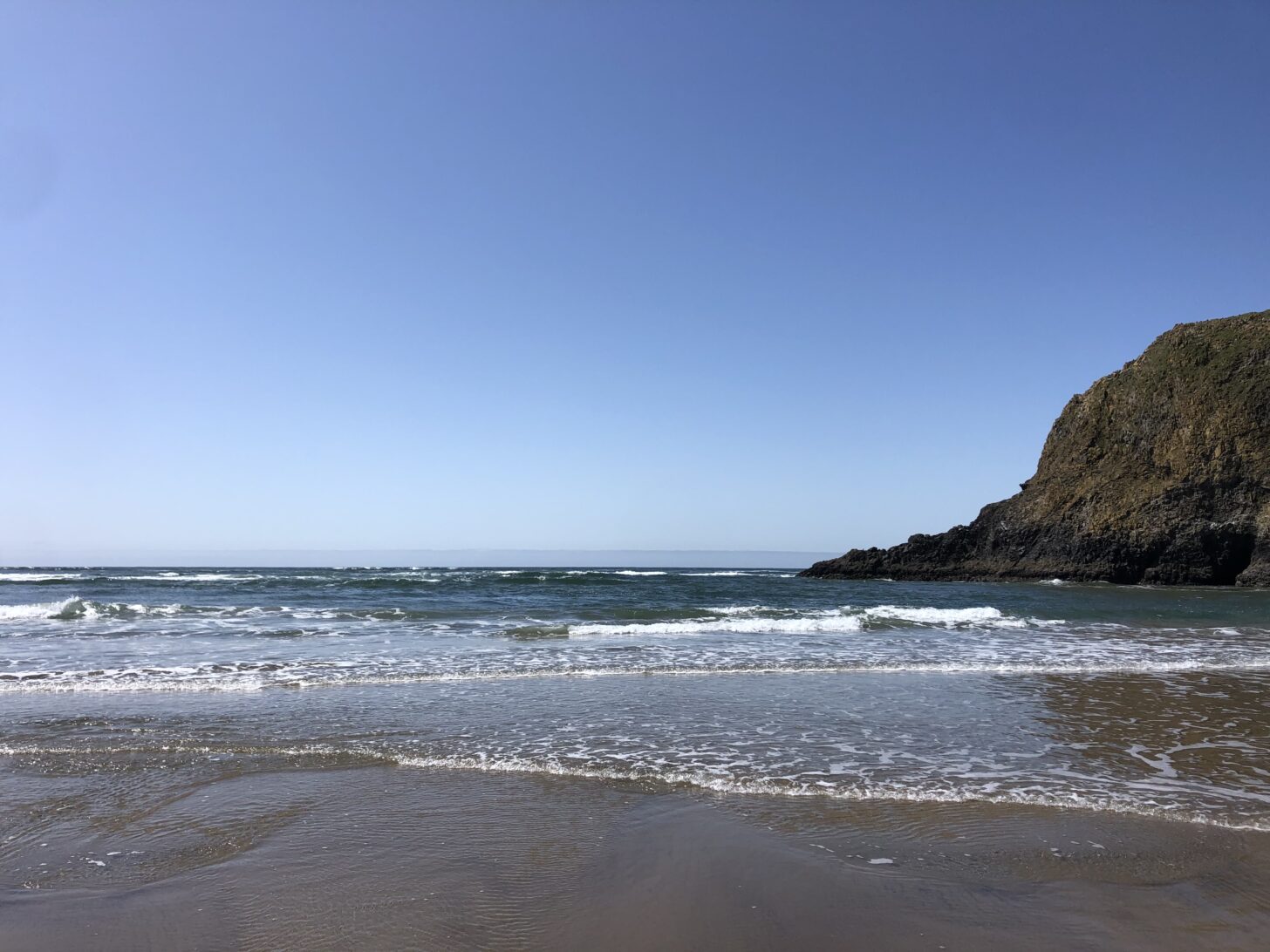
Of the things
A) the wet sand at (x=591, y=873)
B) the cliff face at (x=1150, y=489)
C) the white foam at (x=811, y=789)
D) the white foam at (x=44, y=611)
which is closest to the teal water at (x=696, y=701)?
the white foam at (x=811, y=789)

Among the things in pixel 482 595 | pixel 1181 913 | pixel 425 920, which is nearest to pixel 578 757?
pixel 425 920

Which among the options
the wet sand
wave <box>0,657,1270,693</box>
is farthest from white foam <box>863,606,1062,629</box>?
the wet sand

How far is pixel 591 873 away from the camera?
4.54 metres

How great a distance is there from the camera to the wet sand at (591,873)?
Result: 149 inches

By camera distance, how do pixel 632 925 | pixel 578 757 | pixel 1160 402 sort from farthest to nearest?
pixel 1160 402 < pixel 578 757 < pixel 632 925

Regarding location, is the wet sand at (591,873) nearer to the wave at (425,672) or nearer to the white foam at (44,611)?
the wave at (425,672)

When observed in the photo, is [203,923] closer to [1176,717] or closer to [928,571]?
[1176,717]

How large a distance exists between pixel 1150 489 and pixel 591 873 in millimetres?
49998

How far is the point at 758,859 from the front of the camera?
15.5 ft

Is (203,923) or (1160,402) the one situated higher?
(1160,402)

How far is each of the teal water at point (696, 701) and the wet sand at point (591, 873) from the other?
2.38 feet

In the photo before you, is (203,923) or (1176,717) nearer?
(203,923)

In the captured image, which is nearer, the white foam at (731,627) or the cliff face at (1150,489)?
the white foam at (731,627)

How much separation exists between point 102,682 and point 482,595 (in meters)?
21.2
